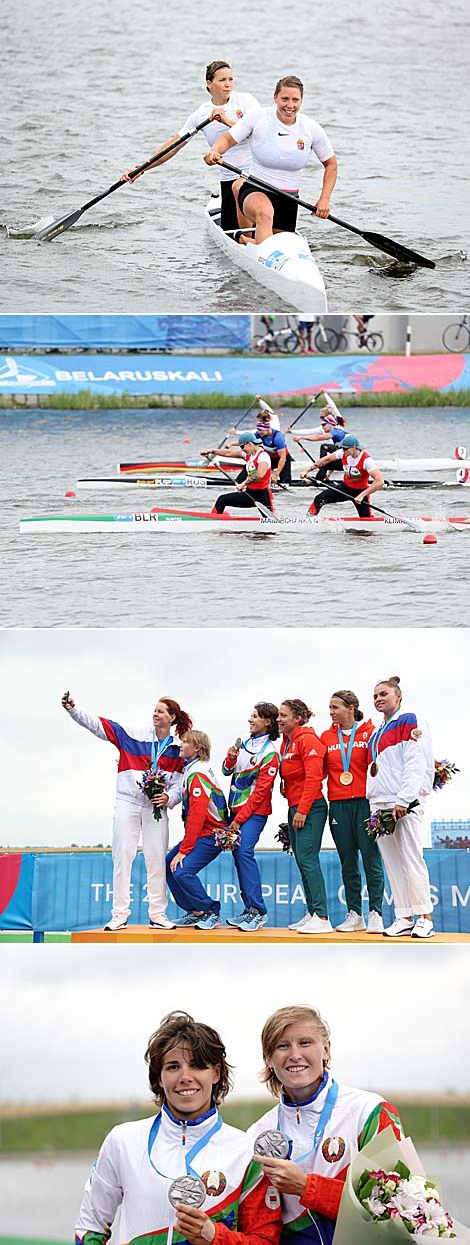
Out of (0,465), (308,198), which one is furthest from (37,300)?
(308,198)

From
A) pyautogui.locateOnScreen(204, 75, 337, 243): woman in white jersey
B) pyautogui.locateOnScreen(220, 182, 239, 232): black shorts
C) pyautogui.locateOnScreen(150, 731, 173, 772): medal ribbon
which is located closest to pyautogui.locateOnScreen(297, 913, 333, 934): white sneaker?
pyautogui.locateOnScreen(150, 731, 173, 772): medal ribbon

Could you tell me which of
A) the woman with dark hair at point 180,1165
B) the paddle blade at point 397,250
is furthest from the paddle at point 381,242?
the woman with dark hair at point 180,1165

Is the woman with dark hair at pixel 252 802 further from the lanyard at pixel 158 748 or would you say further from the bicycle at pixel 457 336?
the bicycle at pixel 457 336

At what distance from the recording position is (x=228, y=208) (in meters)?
7.13

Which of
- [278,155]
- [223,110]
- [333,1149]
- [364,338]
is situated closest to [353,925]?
[333,1149]

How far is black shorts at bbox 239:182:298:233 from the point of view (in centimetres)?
689

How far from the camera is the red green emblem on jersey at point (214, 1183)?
12.7 ft

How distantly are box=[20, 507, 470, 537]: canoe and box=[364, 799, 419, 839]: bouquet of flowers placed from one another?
5.98ft

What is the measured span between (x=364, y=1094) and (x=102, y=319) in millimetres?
4523

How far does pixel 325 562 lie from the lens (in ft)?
20.9

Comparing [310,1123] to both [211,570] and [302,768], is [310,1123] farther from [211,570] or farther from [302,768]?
[211,570]

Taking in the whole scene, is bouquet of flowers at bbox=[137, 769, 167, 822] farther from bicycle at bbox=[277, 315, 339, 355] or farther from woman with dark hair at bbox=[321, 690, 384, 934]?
bicycle at bbox=[277, 315, 339, 355]

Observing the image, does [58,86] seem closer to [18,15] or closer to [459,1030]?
[18,15]

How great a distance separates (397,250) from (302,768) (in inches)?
139
